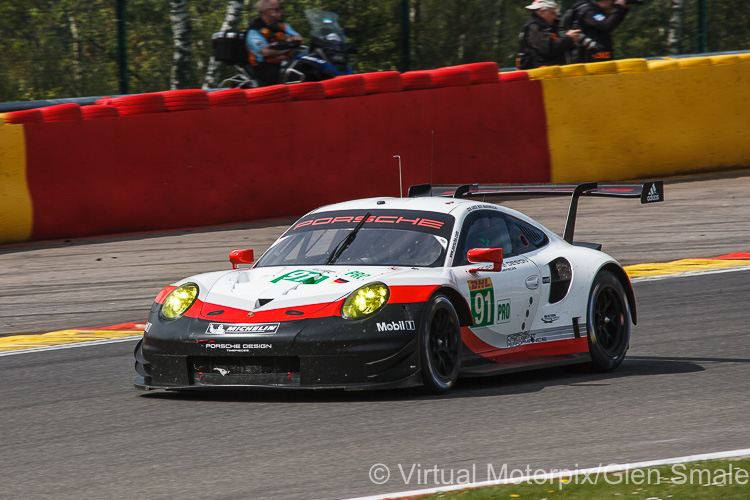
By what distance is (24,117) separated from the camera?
12875 mm

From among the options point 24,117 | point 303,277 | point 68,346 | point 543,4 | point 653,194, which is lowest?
point 68,346

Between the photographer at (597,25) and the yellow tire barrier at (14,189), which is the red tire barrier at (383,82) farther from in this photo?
the yellow tire barrier at (14,189)

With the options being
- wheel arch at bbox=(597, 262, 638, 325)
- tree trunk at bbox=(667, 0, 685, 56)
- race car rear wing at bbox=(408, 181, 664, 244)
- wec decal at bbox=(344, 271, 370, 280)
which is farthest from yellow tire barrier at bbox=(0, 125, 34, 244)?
tree trunk at bbox=(667, 0, 685, 56)

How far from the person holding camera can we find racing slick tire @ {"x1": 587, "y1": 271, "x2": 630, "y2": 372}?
25.5ft

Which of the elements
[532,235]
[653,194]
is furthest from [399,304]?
[653,194]

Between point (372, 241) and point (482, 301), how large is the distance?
31.1 inches

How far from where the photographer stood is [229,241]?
13.2m

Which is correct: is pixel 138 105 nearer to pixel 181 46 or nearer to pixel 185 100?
pixel 185 100

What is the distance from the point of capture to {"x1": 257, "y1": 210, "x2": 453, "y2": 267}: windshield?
7254 millimetres

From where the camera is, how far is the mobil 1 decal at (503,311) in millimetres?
7285

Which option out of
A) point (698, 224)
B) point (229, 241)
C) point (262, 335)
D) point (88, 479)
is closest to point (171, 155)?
point (229, 241)

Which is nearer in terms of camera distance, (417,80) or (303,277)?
(303,277)

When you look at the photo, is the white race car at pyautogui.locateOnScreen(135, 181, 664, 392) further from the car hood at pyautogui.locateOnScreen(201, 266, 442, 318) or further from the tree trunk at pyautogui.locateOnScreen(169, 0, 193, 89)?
the tree trunk at pyautogui.locateOnScreen(169, 0, 193, 89)

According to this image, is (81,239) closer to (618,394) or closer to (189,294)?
(189,294)
